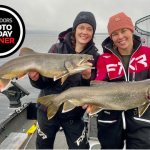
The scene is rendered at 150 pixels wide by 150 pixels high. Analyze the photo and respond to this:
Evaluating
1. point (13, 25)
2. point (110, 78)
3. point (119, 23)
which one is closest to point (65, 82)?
point (110, 78)

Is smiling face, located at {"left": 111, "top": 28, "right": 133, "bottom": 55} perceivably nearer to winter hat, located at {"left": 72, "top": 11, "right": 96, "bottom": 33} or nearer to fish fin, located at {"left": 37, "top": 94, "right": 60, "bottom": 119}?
winter hat, located at {"left": 72, "top": 11, "right": 96, "bottom": 33}

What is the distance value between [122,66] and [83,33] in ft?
3.68

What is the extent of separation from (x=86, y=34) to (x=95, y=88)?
1.32 m

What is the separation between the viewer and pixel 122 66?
3814mm

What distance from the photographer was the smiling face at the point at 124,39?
3797 mm

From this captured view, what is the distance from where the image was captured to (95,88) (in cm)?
335

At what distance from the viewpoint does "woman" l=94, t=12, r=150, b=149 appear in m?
3.51

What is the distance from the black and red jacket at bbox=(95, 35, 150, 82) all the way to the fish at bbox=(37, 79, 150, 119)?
0.46 m

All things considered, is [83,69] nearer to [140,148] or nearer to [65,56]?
[65,56]

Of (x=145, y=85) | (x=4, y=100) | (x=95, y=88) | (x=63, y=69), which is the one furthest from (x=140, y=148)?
(x=4, y=100)

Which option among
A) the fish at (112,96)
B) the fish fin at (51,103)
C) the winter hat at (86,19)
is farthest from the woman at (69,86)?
the fish at (112,96)

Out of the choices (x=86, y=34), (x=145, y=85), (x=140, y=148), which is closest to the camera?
(x=145, y=85)

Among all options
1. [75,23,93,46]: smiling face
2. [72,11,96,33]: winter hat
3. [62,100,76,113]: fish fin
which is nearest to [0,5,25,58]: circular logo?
[72,11,96,33]: winter hat

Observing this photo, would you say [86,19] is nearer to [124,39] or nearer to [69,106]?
[124,39]
